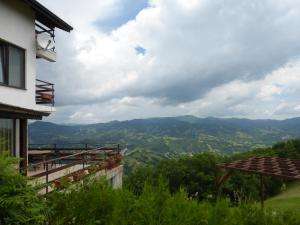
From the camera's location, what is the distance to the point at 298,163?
66.7 ft

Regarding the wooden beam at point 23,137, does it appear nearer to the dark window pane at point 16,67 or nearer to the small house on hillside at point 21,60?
the small house on hillside at point 21,60

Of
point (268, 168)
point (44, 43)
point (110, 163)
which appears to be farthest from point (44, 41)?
point (268, 168)

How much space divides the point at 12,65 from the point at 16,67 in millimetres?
379

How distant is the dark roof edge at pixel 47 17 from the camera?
53.1ft

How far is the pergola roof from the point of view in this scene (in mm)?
17250

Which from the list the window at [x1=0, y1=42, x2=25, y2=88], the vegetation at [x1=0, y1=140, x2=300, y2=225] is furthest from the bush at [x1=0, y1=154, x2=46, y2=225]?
the window at [x1=0, y1=42, x2=25, y2=88]

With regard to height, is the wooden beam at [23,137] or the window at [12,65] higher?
the window at [12,65]

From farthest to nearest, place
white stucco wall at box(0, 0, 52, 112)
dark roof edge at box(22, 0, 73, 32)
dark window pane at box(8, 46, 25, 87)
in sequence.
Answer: dark roof edge at box(22, 0, 73, 32)
dark window pane at box(8, 46, 25, 87)
white stucco wall at box(0, 0, 52, 112)

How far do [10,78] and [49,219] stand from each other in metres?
11.0

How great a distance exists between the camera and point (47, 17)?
17.7m

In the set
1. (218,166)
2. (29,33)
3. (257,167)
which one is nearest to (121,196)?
(29,33)

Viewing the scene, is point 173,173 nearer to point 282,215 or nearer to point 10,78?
point 10,78

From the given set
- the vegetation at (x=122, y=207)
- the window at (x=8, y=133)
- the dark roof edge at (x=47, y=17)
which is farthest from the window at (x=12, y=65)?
the vegetation at (x=122, y=207)

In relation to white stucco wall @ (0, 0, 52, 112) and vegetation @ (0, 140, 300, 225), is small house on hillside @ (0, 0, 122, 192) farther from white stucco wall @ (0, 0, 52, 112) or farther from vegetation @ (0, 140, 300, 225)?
vegetation @ (0, 140, 300, 225)
